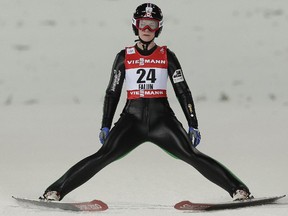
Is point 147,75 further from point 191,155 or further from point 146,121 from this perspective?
point 191,155

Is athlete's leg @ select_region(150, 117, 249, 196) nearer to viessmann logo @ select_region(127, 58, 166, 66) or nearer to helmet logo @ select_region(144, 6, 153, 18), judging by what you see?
viessmann logo @ select_region(127, 58, 166, 66)

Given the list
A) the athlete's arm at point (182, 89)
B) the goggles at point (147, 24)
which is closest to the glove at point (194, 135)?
the athlete's arm at point (182, 89)

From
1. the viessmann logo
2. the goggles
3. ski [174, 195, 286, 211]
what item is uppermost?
the goggles

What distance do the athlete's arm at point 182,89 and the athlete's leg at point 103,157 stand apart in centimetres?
48

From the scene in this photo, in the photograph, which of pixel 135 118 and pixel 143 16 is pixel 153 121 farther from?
pixel 143 16

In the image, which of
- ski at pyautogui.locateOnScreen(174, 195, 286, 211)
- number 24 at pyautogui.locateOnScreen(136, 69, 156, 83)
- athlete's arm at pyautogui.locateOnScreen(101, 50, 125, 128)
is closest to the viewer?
ski at pyautogui.locateOnScreen(174, 195, 286, 211)

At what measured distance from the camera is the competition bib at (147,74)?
25.9ft

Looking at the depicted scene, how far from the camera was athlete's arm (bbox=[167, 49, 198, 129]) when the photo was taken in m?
7.94

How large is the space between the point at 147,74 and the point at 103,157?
819 mm

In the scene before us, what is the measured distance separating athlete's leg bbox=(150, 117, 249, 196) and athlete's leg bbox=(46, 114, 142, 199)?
202 mm

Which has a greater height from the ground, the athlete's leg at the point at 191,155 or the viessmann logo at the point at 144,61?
the viessmann logo at the point at 144,61

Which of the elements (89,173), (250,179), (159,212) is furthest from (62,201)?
(250,179)

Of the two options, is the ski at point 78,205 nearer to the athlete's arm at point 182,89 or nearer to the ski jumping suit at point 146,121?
the ski jumping suit at point 146,121

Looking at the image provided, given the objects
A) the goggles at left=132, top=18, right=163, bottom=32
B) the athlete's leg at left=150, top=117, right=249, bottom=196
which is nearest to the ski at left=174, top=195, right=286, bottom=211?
the athlete's leg at left=150, top=117, right=249, bottom=196
